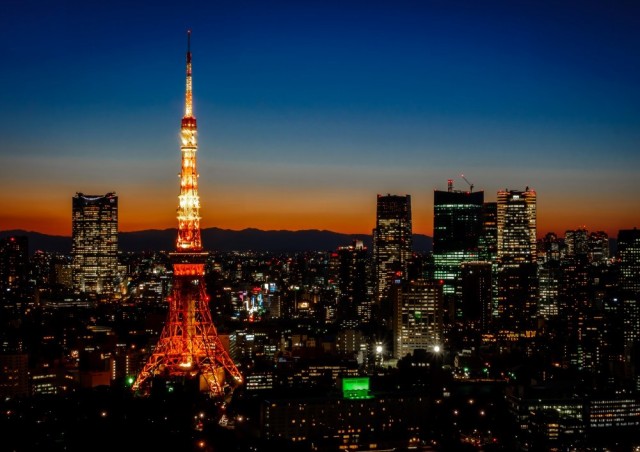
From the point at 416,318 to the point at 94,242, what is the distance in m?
23.3

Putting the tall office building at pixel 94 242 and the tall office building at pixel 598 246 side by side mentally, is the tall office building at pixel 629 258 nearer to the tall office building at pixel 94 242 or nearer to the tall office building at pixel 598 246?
the tall office building at pixel 598 246

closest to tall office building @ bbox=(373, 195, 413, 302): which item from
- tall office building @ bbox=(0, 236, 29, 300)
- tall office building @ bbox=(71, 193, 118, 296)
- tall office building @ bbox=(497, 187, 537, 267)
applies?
tall office building @ bbox=(497, 187, 537, 267)

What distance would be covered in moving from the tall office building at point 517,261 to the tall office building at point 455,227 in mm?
1023

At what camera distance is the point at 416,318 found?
29266mm

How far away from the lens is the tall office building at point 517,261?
33.9 meters

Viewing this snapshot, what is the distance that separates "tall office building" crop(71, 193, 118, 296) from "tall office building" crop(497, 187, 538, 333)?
59.5 feet

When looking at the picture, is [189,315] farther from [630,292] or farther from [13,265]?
[13,265]

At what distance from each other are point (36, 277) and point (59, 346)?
16040mm

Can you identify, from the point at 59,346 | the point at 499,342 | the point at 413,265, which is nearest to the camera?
the point at 59,346

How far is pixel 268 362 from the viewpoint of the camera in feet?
79.4

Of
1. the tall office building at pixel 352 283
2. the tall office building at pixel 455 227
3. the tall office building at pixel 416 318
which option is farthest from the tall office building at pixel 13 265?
the tall office building at pixel 455 227

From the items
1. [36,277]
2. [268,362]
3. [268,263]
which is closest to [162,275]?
[36,277]

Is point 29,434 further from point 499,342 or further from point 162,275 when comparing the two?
point 162,275

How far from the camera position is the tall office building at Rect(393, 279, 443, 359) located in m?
28.7
